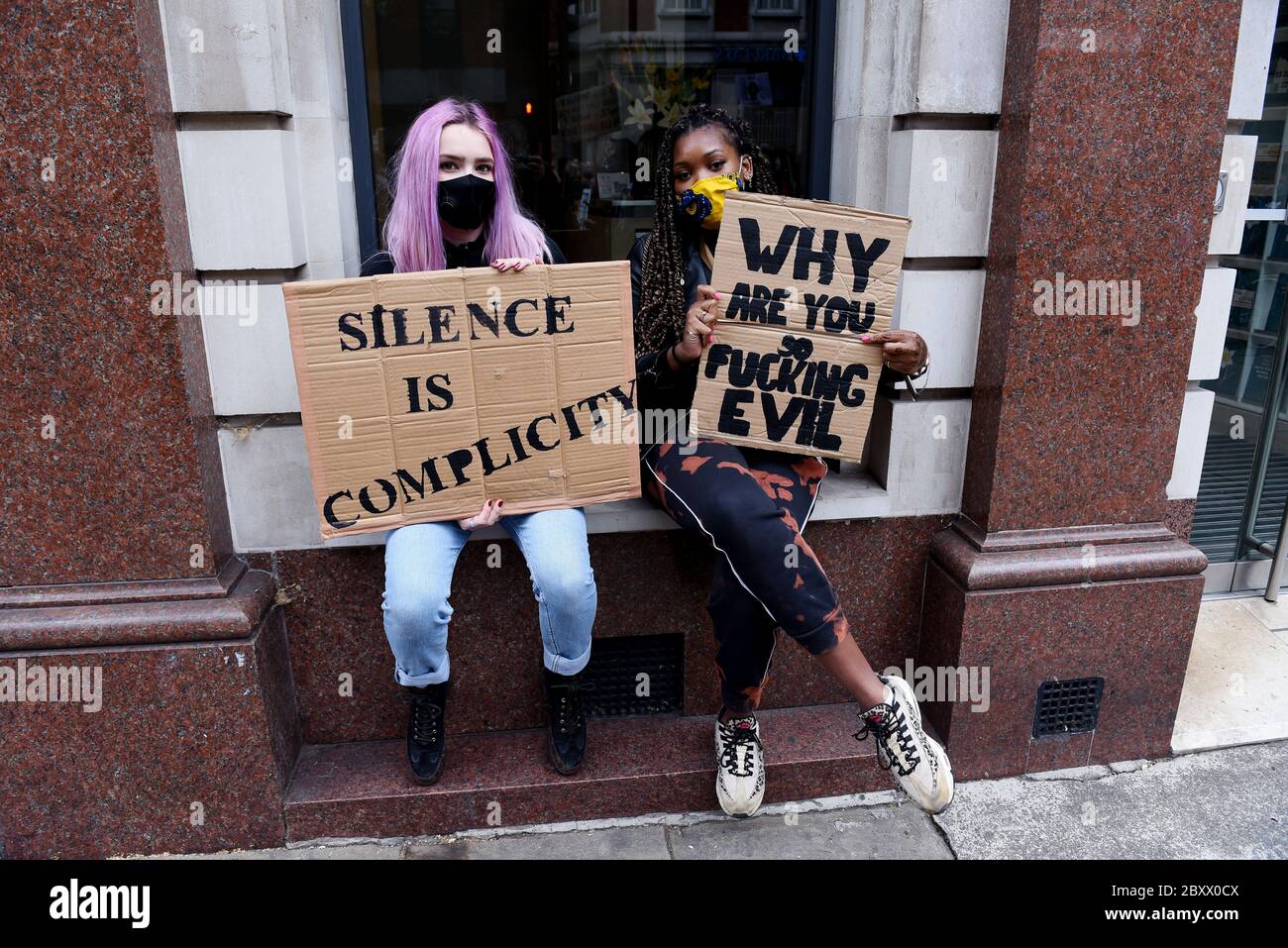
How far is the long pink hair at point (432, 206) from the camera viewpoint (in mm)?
2814

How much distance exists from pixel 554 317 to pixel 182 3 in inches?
55.9

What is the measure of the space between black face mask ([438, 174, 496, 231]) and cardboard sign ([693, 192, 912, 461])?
0.76 meters

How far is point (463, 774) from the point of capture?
3.09 meters

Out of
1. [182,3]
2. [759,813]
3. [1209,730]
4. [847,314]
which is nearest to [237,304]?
[182,3]

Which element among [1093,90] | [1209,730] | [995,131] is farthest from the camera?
[1209,730]

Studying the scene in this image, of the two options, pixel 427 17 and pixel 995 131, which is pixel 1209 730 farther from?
pixel 427 17

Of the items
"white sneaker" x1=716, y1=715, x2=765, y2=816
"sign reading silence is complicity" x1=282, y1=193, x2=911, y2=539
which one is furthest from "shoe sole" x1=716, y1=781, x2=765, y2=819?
"sign reading silence is complicity" x1=282, y1=193, x2=911, y2=539

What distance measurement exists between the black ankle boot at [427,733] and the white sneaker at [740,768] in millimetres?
952

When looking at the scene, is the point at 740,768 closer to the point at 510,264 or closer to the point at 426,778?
the point at 426,778

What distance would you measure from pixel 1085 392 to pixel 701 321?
1.38 meters

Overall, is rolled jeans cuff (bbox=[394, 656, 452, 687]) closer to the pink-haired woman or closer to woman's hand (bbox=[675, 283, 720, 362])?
the pink-haired woman

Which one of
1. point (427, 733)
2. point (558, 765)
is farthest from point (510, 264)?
point (558, 765)

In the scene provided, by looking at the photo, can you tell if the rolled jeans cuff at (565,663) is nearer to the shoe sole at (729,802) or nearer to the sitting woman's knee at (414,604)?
the sitting woman's knee at (414,604)

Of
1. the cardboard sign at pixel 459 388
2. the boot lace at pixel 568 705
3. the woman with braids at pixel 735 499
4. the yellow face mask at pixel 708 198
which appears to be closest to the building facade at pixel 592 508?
the boot lace at pixel 568 705
